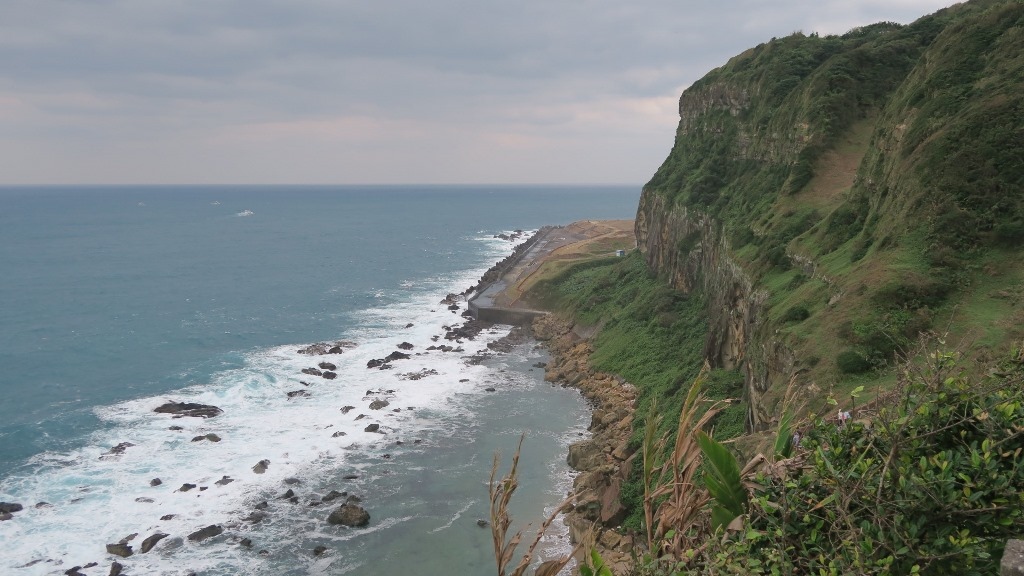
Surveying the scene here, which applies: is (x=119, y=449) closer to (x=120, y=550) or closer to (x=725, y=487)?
(x=120, y=550)

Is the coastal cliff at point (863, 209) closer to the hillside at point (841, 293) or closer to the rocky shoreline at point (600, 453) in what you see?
the hillside at point (841, 293)

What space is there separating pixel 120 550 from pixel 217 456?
368 inches

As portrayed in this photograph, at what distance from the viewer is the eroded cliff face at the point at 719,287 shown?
75.4ft

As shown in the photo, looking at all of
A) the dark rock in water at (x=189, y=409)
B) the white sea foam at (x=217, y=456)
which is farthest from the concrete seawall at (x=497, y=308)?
the dark rock in water at (x=189, y=409)

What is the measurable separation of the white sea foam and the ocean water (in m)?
0.13

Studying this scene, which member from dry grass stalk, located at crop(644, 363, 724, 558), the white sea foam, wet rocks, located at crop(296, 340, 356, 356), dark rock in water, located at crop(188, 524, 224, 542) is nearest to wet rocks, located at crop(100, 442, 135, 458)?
the white sea foam

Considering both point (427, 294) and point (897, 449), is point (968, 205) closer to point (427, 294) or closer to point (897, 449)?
point (897, 449)

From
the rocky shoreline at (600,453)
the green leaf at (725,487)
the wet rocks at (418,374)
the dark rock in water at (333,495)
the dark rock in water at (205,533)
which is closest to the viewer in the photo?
the green leaf at (725,487)

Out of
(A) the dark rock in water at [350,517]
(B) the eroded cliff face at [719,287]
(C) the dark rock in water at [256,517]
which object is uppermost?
(B) the eroded cliff face at [719,287]

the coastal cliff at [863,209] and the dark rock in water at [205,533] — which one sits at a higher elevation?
the coastal cliff at [863,209]

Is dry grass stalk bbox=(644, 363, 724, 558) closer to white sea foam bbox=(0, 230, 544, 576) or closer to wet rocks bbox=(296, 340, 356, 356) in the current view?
white sea foam bbox=(0, 230, 544, 576)

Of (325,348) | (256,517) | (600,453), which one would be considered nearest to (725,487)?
(600,453)

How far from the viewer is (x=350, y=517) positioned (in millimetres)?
28594

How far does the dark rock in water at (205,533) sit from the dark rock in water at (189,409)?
14.8m
